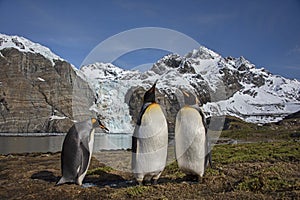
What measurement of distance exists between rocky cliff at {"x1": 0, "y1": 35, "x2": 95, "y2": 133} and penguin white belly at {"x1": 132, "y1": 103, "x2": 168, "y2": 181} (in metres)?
131

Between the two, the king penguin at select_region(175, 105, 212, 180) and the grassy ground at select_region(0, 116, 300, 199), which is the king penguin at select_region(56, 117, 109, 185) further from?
the king penguin at select_region(175, 105, 212, 180)

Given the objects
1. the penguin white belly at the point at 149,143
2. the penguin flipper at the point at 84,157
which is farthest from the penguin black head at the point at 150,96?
the penguin flipper at the point at 84,157

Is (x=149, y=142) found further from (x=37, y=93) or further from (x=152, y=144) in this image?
(x=37, y=93)

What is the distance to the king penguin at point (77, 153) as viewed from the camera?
8.87 m

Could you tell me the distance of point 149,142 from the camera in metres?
8.00

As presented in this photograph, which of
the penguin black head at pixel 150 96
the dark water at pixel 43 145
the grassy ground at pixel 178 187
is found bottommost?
the dark water at pixel 43 145

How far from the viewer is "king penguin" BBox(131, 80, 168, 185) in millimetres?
7996

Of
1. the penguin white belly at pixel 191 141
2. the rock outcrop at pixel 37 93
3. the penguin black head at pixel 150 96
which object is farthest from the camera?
the rock outcrop at pixel 37 93

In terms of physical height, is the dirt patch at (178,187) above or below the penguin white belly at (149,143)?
below

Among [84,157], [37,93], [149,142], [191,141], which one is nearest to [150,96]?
[149,142]

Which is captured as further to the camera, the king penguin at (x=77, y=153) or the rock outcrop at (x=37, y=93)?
the rock outcrop at (x=37, y=93)

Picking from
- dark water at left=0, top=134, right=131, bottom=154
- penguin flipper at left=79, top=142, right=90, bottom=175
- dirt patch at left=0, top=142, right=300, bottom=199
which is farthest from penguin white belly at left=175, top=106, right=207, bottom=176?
dark water at left=0, top=134, right=131, bottom=154

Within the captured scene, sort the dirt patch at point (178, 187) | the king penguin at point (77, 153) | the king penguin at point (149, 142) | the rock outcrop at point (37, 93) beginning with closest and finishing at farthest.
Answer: the dirt patch at point (178, 187) < the king penguin at point (149, 142) < the king penguin at point (77, 153) < the rock outcrop at point (37, 93)

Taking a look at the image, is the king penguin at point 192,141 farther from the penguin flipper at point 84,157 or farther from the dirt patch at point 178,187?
the penguin flipper at point 84,157
